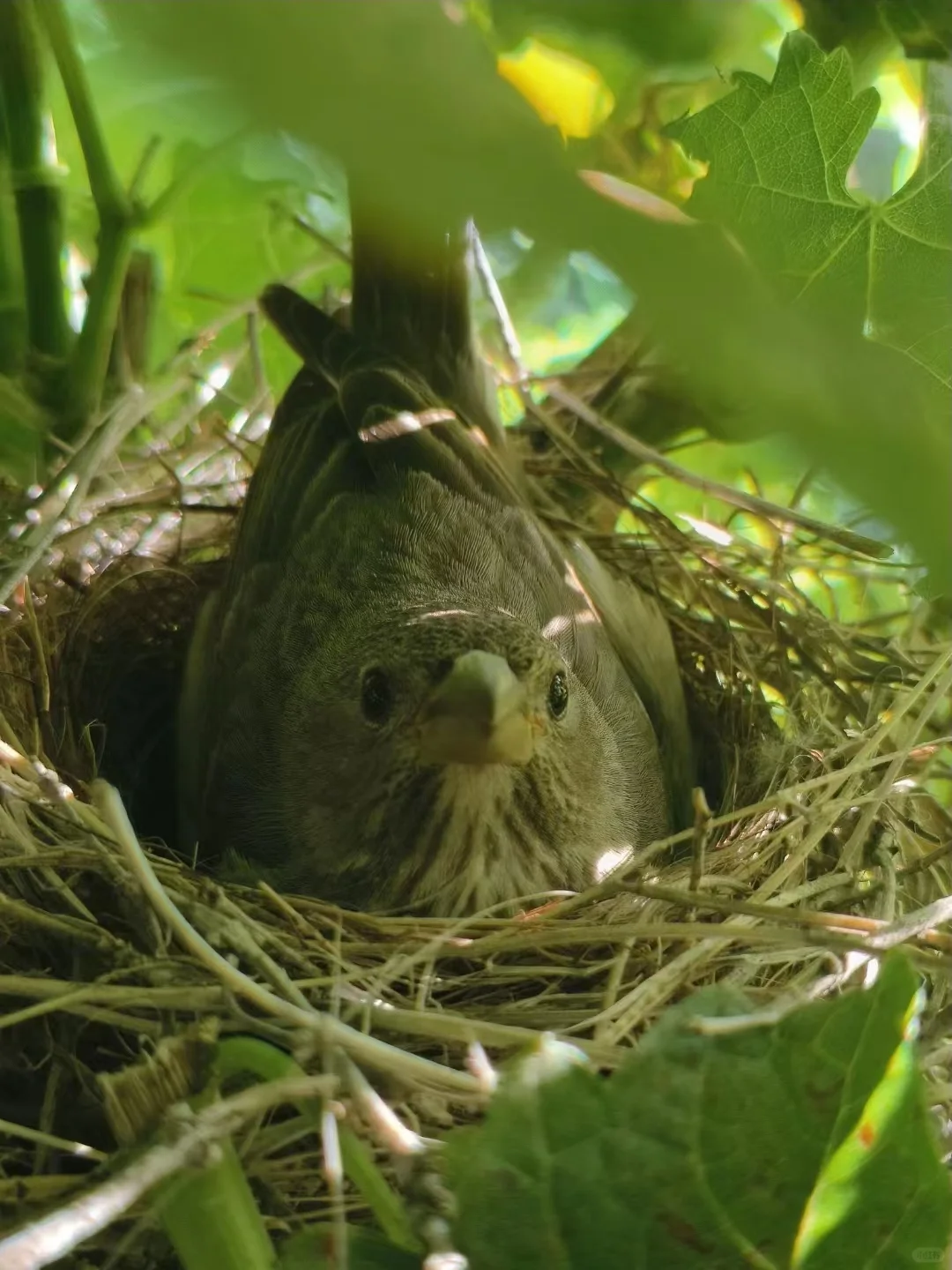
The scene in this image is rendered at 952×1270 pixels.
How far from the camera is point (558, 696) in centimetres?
255

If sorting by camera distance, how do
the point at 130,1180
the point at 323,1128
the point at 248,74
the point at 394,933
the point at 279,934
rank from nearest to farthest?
the point at 248,74, the point at 130,1180, the point at 323,1128, the point at 279,934, the point at 394,933

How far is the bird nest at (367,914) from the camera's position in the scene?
1.64 m

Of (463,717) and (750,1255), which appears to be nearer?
(750,1255)

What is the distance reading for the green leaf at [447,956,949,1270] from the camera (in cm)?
113

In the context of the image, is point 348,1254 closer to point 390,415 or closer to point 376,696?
point 376,696

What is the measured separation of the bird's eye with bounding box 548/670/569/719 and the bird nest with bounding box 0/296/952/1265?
0.38 m

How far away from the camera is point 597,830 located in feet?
8.87

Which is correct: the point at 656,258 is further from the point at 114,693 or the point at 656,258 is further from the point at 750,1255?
the point at 114,693

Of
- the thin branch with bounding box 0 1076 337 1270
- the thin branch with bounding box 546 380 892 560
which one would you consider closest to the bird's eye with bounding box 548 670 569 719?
the thin branch with bounding box 546 380 892 560

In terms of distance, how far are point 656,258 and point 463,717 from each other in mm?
1816

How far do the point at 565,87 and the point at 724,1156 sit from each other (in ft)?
8.72

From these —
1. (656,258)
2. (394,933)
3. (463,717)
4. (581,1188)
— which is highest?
(656,258)

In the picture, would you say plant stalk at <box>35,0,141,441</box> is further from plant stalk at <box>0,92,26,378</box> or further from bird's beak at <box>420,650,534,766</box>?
bird's beak at <box>420,650,534,766</box>

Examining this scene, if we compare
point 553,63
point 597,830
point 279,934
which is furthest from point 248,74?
point 553,63
